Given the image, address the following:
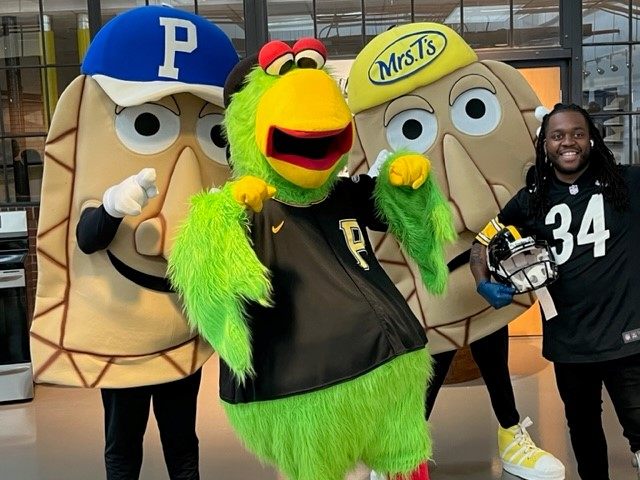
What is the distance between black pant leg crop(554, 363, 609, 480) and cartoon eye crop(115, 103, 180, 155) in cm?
123

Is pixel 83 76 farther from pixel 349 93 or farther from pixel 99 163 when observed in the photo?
pixel 349 93

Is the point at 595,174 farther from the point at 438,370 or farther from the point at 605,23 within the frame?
the point at 605,23

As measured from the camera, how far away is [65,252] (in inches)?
80.7

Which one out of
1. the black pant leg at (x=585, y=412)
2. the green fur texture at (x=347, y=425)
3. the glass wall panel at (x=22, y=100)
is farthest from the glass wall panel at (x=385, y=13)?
the green fur texture at (x=347, y=425)

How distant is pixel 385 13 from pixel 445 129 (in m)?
2.44

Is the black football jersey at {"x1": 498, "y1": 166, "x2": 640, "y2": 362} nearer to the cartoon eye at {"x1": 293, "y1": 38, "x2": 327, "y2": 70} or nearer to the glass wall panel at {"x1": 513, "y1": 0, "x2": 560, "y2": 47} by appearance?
the cartoon eye at {"x1": 293, "y1": 38, "x2": 327, "y2": 70}

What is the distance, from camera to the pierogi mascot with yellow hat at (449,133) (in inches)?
92.2

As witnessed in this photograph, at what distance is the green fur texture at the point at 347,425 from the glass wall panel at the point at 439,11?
10.7 feet

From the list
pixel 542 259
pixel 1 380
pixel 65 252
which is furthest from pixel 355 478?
pixel 1 380

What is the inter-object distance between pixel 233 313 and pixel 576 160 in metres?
1.04

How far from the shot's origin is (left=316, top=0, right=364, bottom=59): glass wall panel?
4582 mm

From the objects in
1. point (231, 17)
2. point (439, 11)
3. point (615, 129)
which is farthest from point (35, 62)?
point (615, 129)

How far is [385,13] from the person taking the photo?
15.1 ft

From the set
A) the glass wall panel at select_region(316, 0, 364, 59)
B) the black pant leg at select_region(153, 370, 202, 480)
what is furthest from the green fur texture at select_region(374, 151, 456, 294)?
the glass wall panel at select_region(316, 0, 364, 59)
